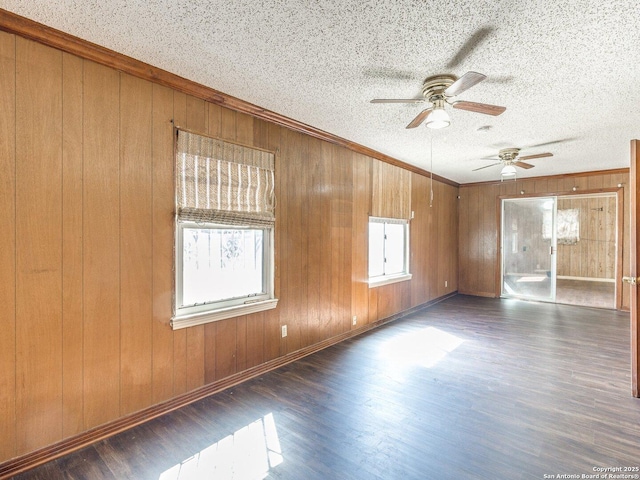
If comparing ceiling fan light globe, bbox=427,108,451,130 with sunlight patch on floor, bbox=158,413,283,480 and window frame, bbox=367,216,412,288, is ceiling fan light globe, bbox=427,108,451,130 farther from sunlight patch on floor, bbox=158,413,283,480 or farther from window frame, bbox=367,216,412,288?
sunlight patch on floor, bbox=158,413,283,480

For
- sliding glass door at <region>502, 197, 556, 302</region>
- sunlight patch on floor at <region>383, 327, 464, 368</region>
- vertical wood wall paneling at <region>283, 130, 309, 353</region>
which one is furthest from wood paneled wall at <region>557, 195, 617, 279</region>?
vertical wood wall paneling at <region>283, 130, 309, 353</region>

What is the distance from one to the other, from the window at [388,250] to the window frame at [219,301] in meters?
1.91

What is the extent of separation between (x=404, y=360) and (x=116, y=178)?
3105 mm

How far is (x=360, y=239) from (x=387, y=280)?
94 centimetres

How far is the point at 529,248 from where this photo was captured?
6.79 meters

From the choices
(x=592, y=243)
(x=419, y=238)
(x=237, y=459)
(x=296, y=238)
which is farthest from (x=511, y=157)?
(x=592, y=243)

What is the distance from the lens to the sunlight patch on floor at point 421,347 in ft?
11.4

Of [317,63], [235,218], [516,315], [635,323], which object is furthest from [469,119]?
[516,315]

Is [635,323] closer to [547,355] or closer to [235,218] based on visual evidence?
[547,355]

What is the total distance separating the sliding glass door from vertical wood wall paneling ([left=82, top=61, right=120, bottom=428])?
713cm

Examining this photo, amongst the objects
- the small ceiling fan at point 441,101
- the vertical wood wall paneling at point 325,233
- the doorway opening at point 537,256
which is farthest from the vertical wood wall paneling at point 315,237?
the doorway opening at point 537,256

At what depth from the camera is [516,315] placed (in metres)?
5.45

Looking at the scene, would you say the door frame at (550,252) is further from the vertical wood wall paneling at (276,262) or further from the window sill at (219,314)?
the window sill at (219,314)

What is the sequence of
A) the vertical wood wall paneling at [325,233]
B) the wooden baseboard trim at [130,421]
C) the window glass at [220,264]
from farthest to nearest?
the vertical wood wall paneling at [325,233] < the window glass at [220,264] < the wooden baseboard trim at [130,421]
